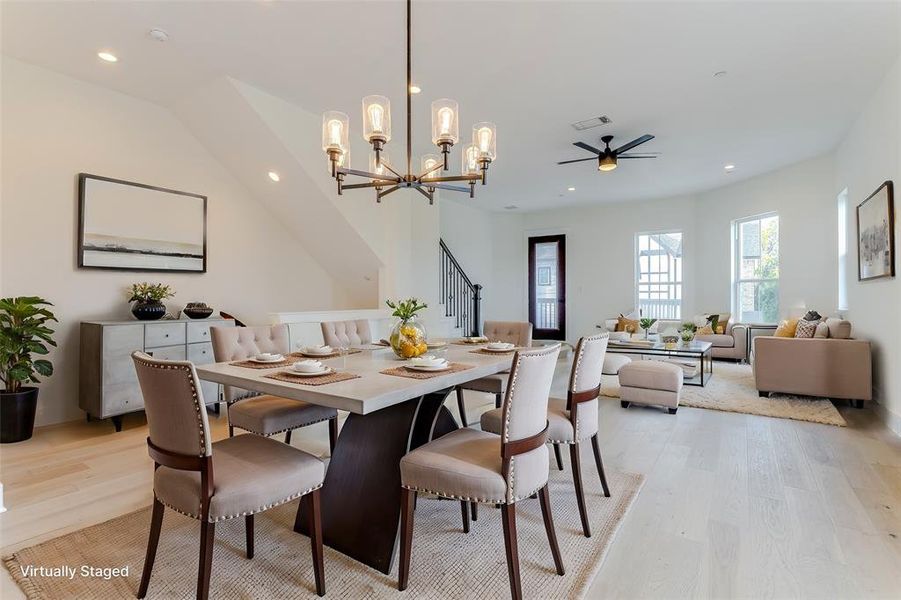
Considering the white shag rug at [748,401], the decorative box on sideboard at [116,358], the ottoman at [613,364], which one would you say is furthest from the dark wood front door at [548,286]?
the decorative box on sideboard at [116,358]

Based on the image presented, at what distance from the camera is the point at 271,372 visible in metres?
2.07

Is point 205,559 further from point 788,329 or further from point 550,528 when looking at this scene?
point 788,329

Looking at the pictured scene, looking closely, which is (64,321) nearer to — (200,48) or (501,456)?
(200,48)

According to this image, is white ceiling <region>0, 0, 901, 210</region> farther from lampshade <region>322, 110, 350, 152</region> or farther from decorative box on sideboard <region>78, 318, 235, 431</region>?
decorative box on sideboard <region>78, 318, 235, 431</region>

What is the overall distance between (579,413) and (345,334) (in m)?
1.86

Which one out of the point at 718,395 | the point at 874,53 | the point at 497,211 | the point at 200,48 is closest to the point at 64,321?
the point at 200,48

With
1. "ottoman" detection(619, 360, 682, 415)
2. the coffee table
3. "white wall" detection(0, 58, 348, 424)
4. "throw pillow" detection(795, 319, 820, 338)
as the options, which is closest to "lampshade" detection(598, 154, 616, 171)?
the coffee table

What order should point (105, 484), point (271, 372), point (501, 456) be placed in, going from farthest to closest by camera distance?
point (105, 484) < point (271, 372) < point (501, 456)

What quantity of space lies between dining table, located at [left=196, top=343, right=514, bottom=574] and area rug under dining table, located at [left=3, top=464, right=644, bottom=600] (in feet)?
0.36

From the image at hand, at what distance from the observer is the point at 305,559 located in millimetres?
1924

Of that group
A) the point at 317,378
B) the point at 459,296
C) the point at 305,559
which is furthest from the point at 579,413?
the point at 459,296

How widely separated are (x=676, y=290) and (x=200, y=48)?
26.6 ft

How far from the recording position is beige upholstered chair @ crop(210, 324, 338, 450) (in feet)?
8.18

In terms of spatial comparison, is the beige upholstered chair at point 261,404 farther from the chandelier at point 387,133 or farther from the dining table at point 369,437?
the chandelier at point 387,133
